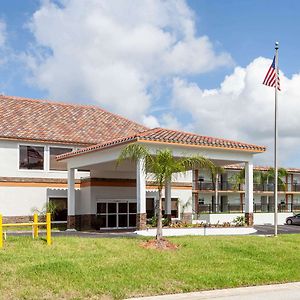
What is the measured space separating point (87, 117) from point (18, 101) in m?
5.02

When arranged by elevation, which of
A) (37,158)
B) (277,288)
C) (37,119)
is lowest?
(277,288)

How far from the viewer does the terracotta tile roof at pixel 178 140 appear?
24781 millimetres

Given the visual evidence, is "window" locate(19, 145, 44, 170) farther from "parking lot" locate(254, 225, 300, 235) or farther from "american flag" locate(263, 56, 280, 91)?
"american flag" locate(263, 56, 280, 91)

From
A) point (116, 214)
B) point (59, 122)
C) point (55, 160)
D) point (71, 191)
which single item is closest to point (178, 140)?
point (71, 191)

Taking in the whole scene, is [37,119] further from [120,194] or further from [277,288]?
[277,288]

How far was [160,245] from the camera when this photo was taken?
18.1 meters

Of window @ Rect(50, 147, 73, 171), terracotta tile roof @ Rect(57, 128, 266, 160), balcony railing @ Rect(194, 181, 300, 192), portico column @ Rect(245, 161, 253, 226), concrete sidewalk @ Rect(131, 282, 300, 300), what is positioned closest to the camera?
concrete sidewalk @ Rect(131, 282, 300, 300)

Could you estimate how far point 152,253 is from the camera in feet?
55.8

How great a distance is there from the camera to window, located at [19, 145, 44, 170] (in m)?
34.1

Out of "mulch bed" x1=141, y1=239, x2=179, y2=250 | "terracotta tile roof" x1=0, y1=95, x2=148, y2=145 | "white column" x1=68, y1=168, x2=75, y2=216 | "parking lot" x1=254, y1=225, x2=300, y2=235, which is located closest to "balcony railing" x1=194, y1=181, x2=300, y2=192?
"parking lot" x1=254, y1=225, x2=300, y2=235

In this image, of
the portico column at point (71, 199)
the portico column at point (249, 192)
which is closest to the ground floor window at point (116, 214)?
the portico column at point (71, 199)

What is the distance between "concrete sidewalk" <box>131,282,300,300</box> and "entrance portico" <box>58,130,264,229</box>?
1201 centimetres

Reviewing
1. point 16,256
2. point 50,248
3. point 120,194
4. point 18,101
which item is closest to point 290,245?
point 50,248

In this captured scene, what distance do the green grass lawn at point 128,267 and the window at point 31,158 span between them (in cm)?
1555
